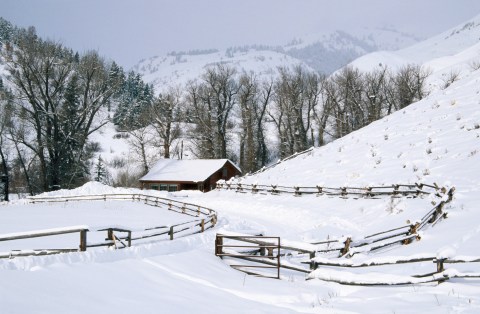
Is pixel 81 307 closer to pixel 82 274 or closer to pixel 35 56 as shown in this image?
pixel 82 274

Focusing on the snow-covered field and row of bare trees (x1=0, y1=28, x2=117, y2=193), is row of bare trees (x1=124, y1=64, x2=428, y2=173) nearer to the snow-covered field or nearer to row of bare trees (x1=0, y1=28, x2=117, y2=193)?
row of bare trees (x1=0, y1=28, x2=117, y2=193)

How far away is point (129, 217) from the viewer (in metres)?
28.3

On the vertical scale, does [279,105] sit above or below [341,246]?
above

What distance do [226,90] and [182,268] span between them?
52747 millimetres

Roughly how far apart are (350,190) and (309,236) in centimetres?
607

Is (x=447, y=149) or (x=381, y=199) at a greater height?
(x=447, y=149)

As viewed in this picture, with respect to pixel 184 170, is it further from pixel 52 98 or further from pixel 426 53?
pixel 426 53

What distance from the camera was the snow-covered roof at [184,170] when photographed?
4809cm

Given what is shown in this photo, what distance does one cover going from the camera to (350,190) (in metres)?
25.2

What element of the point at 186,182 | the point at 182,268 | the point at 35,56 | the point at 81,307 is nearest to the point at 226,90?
the point at 186,182

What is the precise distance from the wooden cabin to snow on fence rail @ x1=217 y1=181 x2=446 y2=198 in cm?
1234

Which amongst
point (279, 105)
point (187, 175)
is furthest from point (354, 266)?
point (279, 105)

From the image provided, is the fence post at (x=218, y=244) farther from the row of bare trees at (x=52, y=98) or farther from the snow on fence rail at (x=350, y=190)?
the row of bare trees at (x=52, y=98)

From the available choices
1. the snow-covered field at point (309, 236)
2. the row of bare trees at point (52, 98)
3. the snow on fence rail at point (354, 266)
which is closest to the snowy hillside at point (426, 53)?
the row of bare trees at point (52, 98)
